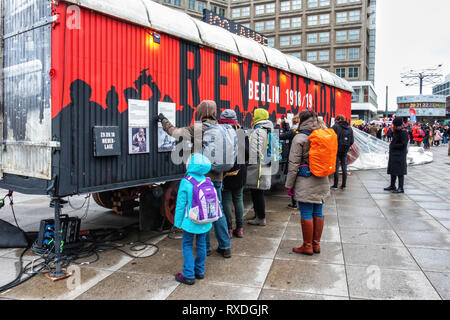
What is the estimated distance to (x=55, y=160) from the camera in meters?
4.15

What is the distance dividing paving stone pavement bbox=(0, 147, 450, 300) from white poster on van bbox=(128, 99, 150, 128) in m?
1.73

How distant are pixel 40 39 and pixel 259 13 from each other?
224 feet

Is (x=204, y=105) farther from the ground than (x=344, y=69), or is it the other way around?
(x=344, y=69)

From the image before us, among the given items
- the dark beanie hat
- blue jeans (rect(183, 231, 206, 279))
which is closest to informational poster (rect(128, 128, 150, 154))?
blue jeans (rect(183, 231, 206, 279))

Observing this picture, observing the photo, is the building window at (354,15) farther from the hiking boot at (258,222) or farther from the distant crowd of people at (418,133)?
the hiking boot at (258,222)

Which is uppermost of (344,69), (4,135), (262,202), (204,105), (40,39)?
(344,69)

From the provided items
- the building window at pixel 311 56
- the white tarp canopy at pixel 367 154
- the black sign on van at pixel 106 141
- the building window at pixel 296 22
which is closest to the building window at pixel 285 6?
the building window at pixel 296 22

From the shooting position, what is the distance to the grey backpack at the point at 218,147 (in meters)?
4.43

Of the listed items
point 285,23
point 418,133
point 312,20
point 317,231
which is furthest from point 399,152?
point 285,23

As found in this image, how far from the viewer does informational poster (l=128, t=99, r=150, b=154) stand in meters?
4.93

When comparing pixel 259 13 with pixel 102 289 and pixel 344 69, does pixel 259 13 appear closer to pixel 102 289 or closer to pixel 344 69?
pixel 344 69

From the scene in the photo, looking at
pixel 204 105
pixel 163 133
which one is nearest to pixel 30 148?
pixel 163 133
